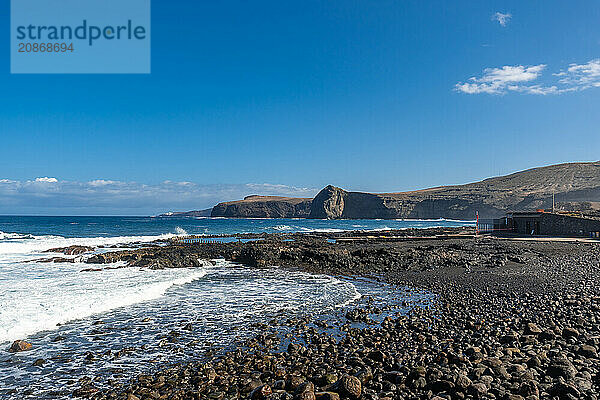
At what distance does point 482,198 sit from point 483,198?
1.34 ft

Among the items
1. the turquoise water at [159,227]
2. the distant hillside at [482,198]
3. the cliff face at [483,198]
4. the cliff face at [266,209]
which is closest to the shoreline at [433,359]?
the turquoise water at [159,227]

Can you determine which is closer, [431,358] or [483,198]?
[431,358]

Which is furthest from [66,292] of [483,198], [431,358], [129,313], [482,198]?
[482,198]

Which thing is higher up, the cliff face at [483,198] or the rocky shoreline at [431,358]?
the cliff face at [483,198]

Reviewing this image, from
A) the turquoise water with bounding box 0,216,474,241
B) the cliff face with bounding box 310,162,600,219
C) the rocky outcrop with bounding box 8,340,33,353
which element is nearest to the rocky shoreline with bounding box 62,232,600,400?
the rocky outcrop with bounding box 8,340,33,353

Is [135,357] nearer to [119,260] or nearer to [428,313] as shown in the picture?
[428,313]

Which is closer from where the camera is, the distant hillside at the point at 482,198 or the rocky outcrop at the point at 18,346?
the rocky outcrop at the point at 18,346

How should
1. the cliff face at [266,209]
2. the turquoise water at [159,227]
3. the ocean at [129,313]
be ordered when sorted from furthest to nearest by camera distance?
1. the cliff face at [266,209]
2. the turquoise water at [159,227]
3. the ocean at [129,313]

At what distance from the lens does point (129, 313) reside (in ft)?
35.4

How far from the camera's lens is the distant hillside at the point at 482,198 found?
124125 mm

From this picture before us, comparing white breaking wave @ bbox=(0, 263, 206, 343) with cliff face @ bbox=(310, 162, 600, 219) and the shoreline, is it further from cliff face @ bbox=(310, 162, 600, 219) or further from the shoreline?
cliff face @ bbox=(310, 162, 600, 219)

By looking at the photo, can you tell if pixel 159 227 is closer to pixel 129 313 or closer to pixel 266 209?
pixel 129 313

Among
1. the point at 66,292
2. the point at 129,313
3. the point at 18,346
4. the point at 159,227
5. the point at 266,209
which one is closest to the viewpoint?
the point at 18,346

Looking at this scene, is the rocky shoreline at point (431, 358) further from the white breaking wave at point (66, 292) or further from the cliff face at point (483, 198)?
the cliff face at point (483, 198)
